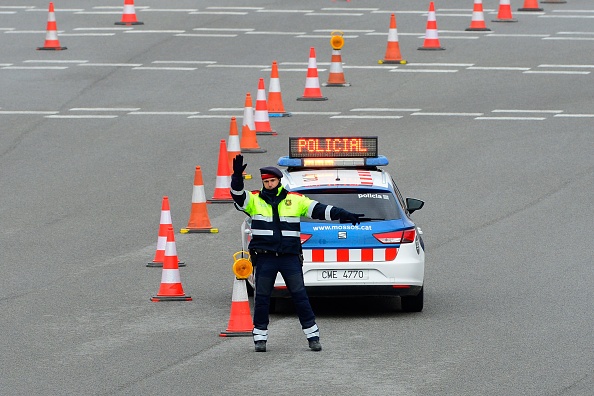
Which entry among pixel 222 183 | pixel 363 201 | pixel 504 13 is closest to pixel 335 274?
pixel 363 201

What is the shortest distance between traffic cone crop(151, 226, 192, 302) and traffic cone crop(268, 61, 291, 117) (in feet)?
38.1

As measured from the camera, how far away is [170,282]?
15.0 meters

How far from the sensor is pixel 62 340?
13016 millimetres

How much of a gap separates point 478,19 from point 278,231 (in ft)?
76.5

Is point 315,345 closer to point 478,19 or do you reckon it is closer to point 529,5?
point 478,19

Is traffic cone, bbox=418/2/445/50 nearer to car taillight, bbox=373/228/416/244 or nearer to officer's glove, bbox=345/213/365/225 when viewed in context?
car taillight, bbox=373/228/416/244

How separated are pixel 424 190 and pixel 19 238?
232 inches

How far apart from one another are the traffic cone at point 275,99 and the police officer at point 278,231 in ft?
44.5

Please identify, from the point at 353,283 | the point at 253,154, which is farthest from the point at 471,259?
the point at 253,154

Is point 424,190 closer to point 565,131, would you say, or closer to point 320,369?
point 565,131

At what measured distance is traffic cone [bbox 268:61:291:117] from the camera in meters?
26.4

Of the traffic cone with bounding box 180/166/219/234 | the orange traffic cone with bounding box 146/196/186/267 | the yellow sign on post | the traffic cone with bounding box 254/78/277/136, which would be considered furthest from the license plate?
the traffic cone with bounding box 254/78/277/136

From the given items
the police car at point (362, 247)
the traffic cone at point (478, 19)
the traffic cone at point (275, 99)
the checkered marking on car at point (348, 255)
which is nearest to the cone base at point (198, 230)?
the police car at point (362, 247)

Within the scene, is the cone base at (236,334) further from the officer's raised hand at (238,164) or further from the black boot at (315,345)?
the officer's raised hand at (238,164)
